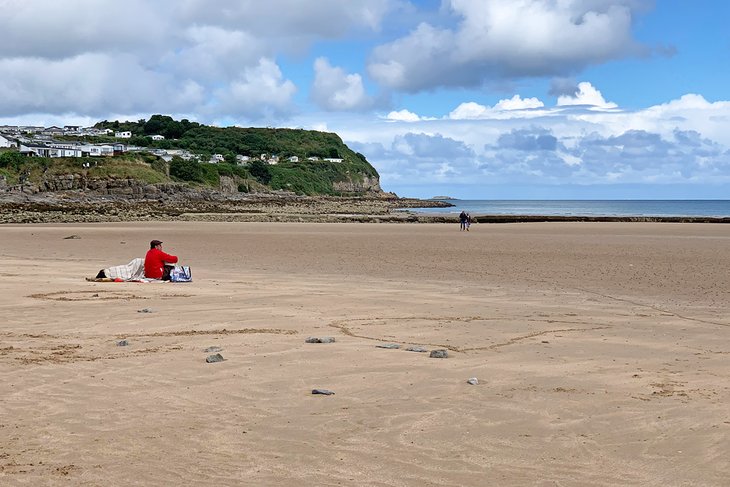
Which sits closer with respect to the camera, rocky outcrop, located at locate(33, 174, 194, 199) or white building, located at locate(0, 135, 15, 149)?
rocky outcrop, located at locate(33, 174, 194, 199)

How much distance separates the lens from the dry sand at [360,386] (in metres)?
5.10

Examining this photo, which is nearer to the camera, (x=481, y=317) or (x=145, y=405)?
(x=145, y=405)

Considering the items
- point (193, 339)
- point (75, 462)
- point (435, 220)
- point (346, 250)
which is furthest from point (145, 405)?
point (435, 220)

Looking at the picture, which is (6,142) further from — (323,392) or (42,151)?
(323,392)

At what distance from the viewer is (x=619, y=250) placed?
28250 mm

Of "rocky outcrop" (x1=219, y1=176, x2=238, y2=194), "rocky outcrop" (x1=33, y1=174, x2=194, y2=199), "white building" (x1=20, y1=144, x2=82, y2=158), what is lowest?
"rocky outcrop" (x1=33, y1=174, x2=194, y2=199)

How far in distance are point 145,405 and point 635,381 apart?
178 inches

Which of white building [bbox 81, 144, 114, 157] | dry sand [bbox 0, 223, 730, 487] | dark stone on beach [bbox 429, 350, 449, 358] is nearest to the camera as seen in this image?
dry sand [bbox 0, 223, 730, 487]

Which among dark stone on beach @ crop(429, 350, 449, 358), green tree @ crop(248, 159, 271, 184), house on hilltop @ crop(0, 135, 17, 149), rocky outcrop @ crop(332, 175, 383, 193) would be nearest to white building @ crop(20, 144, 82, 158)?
house on hilltop @ crop(0, 135, 17, 149)

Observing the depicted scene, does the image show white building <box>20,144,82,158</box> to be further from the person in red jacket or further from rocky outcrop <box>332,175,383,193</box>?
the person in red jacket

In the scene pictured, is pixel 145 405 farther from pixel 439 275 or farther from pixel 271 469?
pixel 439 275

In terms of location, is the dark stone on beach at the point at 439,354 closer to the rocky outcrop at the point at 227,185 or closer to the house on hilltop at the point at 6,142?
the rocky outcrop at the point at 227,185

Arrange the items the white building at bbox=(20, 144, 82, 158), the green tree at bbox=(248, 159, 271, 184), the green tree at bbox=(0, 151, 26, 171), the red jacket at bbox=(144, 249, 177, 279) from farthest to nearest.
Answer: the green tree at bbox=(248, 159, 271, 184) → the white building at bbox=(20, 144, 82, 158) → the green tree at bbox=(0, 151, 26, 171) → the red jacket at bbox=(144, 249, 177, 279)

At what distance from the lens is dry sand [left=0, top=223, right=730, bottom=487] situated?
510 centimetres
